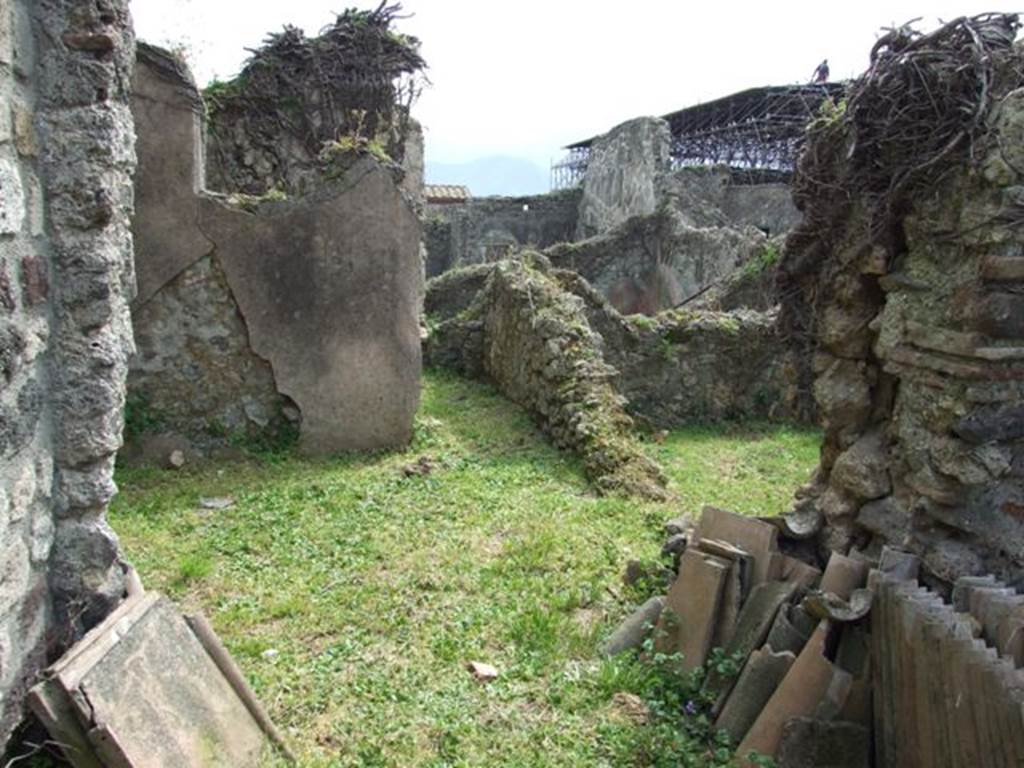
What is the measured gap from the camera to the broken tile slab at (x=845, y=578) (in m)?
3.18

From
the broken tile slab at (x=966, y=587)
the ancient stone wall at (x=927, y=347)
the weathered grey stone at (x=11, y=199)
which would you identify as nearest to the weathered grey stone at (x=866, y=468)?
the ancient stone wall at (x=927, y=347)

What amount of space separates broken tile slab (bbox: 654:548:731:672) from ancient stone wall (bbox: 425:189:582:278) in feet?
57.3

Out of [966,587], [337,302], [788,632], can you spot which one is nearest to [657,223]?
[337,302]

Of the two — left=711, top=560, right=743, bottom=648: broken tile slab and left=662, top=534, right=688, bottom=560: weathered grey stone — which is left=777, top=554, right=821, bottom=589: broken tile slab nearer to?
left=711, top=560, right=743, bottom=648: broken tile slab

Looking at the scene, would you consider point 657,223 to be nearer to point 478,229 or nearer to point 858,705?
point 478,229

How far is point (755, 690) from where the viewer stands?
9.78 feet

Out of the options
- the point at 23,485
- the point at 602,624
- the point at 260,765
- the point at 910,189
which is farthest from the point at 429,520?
the point at 910,189

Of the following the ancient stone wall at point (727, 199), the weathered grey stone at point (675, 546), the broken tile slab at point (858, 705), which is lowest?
the broken tile slab at point (858, 705)

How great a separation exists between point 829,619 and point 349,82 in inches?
341

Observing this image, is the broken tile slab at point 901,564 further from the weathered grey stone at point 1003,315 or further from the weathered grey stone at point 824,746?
the weathered grey stone at point 1003,315

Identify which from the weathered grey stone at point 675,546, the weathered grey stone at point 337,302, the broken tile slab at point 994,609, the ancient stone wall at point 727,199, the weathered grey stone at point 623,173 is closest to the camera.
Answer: the broken tile slab at point 994,609

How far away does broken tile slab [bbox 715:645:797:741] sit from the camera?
2.96 meters

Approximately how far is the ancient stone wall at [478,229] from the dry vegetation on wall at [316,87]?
10.8 m

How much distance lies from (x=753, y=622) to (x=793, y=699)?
49 cm
